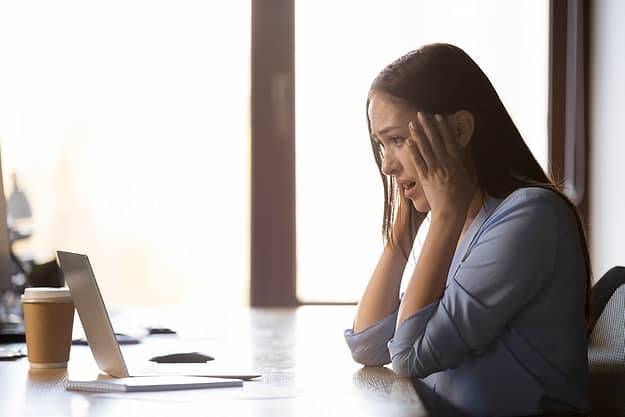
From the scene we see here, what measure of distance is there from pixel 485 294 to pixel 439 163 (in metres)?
0.25

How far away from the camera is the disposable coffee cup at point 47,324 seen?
1429mm

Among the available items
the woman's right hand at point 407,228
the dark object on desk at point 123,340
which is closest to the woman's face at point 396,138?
the woman's right hand at point 407,228

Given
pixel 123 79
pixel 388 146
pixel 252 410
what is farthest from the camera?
pixel 123 79

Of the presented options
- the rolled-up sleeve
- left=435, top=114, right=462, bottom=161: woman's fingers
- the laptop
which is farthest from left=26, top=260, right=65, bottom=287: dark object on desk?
left=435, top=114, right=462, bottom=161: woman's fingers

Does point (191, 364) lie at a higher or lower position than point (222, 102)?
lower

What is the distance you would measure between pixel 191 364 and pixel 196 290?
274 cm

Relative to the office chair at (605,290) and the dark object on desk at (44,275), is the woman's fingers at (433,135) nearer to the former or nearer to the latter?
the office chair at (605,290)

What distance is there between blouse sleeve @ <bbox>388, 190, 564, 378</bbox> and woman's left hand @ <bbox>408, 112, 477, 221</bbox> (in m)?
0.10

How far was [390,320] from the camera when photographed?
162 cm

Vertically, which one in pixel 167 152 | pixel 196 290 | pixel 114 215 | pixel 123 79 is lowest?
pixel 196 290

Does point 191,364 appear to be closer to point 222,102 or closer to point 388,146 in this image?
point 388,146

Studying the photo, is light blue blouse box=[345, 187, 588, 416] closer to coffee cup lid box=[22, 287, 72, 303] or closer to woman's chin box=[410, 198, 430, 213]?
woman's chin box=[410, 198, 430, 213]

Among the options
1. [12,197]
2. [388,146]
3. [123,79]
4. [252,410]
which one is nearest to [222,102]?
[123,79]

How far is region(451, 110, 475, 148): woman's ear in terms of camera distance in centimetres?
149
